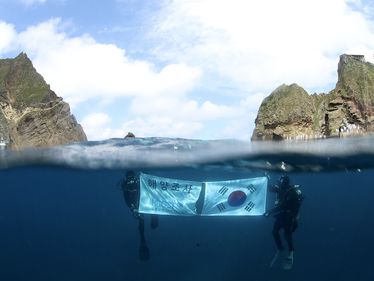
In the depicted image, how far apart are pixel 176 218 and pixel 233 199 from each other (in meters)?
33.8

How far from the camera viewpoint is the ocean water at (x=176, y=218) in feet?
88.4

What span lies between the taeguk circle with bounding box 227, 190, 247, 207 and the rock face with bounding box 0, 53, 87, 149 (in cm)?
2374

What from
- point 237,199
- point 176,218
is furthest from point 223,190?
point 176,218

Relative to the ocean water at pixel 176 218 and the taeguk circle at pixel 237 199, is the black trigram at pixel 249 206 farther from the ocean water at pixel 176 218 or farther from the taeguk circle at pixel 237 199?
the ocean water at pixel 176 218

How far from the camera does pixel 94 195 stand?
1754 inches

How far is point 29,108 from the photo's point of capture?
4506 cm

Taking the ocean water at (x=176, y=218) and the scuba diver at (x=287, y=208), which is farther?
the ocean water at (x=176, y=218)

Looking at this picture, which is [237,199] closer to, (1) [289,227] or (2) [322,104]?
(1) [289,227]

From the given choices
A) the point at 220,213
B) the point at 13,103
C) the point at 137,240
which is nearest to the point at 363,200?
the point at 137,240

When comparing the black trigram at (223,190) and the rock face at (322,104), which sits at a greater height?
the rock face at (322,104)

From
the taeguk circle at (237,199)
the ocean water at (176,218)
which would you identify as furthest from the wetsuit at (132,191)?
the ocean water at (176,218)

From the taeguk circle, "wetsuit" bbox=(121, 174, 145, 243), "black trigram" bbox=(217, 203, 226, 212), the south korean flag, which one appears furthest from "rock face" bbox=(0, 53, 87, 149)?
the taeguk circle

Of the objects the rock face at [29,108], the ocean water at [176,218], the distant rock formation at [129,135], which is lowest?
the ocean water at [176,218]

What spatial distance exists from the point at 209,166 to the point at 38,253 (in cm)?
2987
